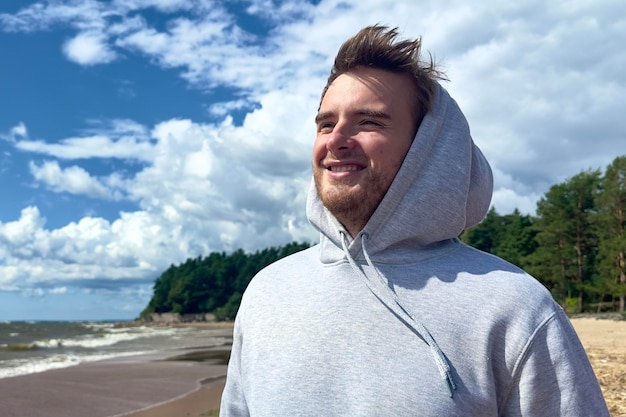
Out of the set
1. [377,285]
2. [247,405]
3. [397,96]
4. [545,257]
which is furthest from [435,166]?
[545,257]

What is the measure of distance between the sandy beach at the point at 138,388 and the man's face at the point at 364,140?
5090 mm

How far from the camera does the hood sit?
175cm

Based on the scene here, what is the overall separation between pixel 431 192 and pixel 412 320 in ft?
1.26

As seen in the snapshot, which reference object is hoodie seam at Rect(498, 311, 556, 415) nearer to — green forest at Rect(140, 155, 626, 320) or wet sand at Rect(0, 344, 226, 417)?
wet sand at Rect(0, 344, 226, 417)

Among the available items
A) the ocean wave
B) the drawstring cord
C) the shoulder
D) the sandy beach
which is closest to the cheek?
the drawstring cord

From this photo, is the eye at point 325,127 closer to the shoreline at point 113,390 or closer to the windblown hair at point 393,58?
the windblown hair at point 393,58

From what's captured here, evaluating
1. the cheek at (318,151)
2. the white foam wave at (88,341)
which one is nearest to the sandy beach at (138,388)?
the cheek at (318,151)

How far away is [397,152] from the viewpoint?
1.76 metres

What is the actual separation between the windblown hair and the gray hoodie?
49mm

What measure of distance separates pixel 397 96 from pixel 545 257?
127 feet

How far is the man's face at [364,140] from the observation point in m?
1.75

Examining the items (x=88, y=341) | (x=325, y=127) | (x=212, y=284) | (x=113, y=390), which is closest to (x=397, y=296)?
(x=325, y=127)

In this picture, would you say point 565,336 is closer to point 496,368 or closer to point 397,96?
point 496,368

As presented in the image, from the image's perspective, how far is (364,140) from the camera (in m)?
1.75
